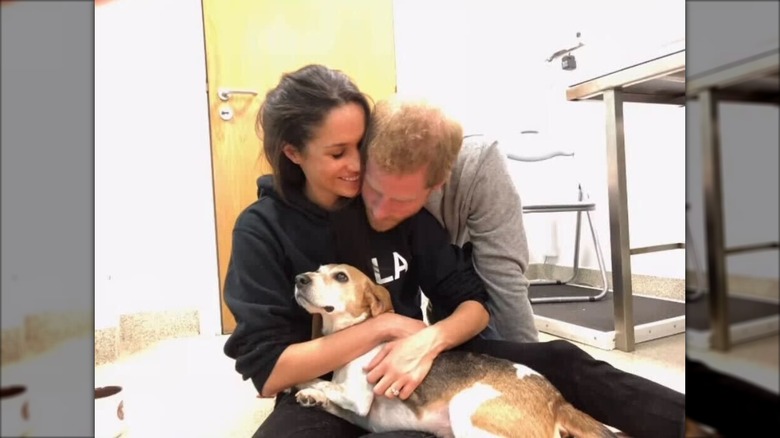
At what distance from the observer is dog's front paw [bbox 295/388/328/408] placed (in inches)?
22.4

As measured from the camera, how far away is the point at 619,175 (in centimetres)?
57

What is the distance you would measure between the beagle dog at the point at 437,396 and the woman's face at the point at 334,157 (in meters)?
0.09

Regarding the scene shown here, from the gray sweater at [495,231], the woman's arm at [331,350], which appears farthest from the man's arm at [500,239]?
the woman's arm at [331,350]

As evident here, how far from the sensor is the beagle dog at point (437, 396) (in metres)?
0.55

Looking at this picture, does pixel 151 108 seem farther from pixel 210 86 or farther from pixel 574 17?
pixel 574 17

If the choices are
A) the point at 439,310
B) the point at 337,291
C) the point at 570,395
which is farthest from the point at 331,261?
the point at 570,395

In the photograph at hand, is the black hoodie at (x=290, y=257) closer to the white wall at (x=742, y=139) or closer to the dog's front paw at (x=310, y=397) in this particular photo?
the dog's front paw at (x=310, y=397)

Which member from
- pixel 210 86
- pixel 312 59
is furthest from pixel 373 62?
pixel 210 86

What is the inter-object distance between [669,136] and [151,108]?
22.4 inches

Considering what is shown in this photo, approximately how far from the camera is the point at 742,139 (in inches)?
12.6

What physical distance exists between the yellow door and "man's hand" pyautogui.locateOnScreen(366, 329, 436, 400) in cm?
25

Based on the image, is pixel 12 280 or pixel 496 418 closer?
pixel 12 280

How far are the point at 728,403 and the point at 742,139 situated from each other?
199mm

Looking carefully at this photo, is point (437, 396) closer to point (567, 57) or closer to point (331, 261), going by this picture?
point (331, 261)
